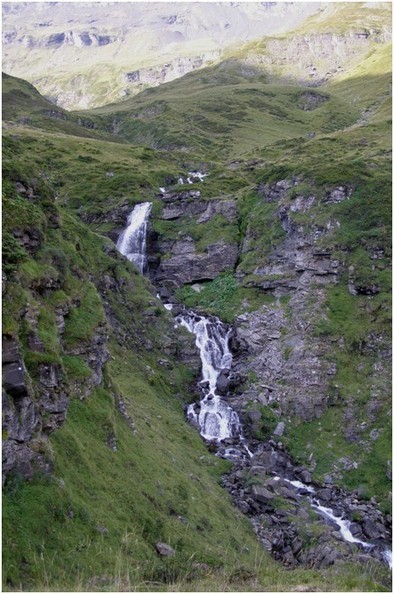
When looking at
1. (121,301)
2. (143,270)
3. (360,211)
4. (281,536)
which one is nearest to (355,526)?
(281,536)

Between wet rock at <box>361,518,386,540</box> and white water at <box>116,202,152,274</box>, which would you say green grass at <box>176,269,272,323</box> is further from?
wet rock at <box>361,518,386,540</box>

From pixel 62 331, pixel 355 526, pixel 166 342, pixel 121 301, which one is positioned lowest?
pixel 355 526

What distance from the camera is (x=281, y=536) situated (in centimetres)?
3900

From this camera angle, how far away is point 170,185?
106062mm

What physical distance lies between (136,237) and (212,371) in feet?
104

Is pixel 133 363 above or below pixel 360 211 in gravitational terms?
below

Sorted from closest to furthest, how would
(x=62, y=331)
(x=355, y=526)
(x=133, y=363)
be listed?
(x=62, y=331) < (x=355, y=526) < (x=133, y=363)

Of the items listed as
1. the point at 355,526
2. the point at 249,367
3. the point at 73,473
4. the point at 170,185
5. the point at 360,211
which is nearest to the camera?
the point at 73,473

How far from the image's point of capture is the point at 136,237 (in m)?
84.8

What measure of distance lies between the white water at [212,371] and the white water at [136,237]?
1801cm

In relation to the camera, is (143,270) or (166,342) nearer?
(166,342)

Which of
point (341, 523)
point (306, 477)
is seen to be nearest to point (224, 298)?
point (306, 477)

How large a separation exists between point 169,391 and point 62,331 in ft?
78.8

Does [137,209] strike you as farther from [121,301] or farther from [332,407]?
[332,407]
